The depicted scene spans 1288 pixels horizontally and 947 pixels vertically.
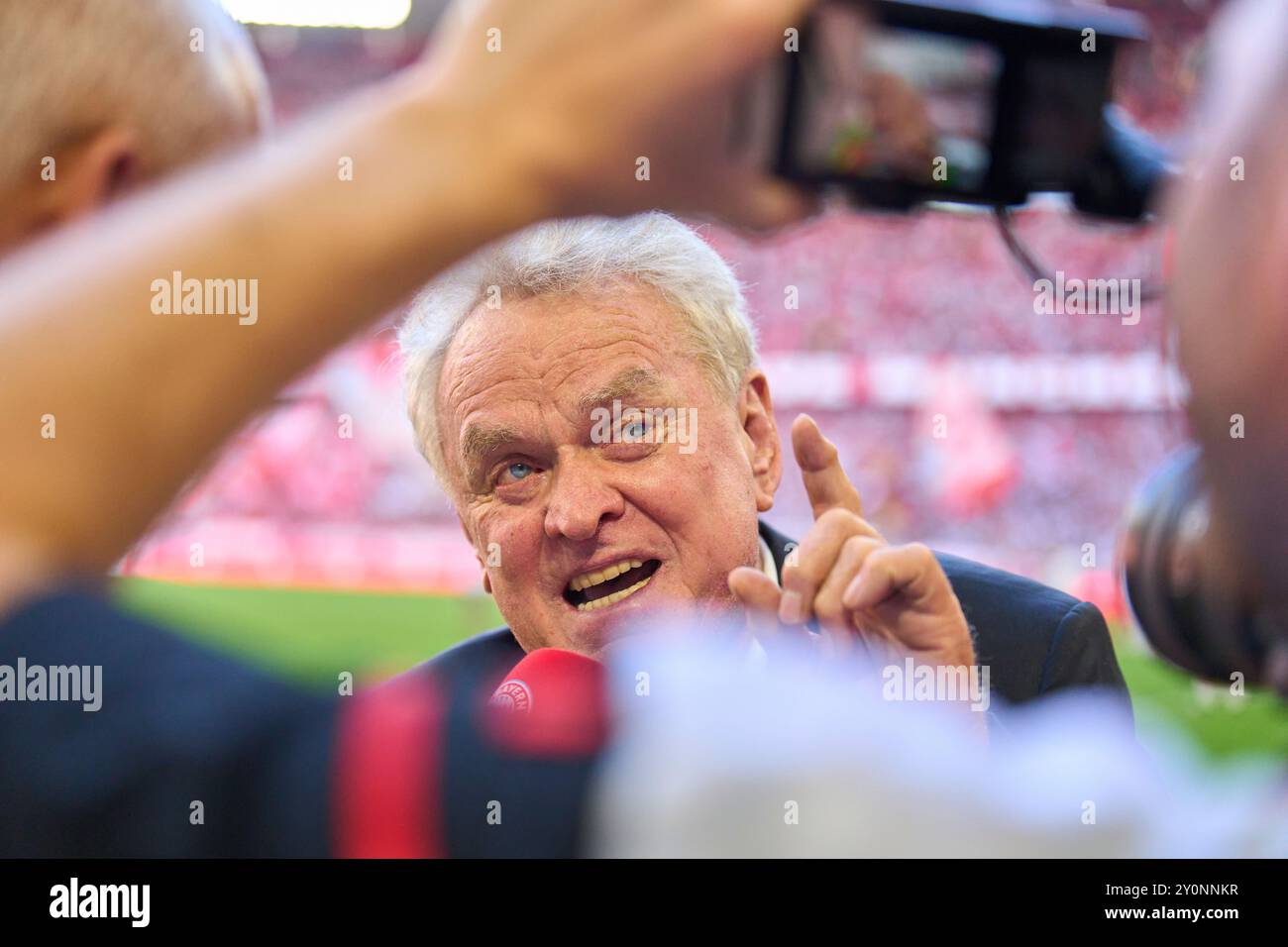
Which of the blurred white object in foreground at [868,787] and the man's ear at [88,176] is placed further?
the man's ear at [88,176]

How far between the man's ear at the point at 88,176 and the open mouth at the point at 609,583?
0.66 m

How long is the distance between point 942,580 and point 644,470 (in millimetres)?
307

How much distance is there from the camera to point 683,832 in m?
0.26

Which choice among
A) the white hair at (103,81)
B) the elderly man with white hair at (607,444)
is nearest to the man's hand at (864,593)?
the elderly man with white hair at (607,444)

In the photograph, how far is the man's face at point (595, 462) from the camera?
46.8 inches

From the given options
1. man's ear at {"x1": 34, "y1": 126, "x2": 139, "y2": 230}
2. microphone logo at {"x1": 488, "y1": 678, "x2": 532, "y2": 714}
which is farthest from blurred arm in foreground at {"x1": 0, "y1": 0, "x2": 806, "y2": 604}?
man's ear at {"x1": 34, "y1": 126, "x2": 139, "y2": 230}

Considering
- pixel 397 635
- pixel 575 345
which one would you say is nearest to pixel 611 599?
pixel 575 345

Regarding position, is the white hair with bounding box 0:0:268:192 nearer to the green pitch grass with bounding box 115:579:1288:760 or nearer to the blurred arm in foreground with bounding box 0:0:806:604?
the blurred arm in foreground with bounding box 0:0:806:604

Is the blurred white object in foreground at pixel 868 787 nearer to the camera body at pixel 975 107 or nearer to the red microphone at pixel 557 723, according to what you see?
the red microphone at pixel 557 723

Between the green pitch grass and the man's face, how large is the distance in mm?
3228

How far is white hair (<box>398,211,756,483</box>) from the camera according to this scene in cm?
119

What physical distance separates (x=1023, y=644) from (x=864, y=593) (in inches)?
12.8

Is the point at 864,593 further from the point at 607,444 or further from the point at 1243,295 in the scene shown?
the point at 1243,295
